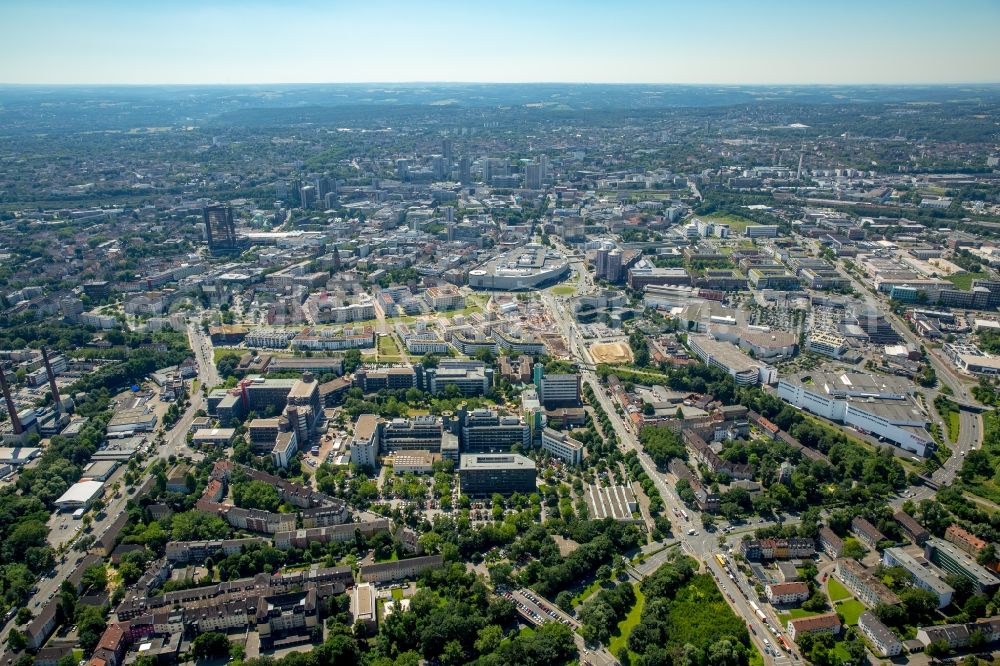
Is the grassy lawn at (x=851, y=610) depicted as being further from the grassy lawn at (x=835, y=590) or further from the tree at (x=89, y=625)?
the tree at (x=89, y=625)

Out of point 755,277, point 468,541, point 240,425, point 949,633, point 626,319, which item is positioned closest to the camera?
point 949,633

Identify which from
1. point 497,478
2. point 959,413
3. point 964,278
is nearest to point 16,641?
point 497,478

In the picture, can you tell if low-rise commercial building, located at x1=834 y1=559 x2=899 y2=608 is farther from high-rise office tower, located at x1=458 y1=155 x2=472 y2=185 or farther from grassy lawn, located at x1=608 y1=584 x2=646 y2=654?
high-rise office tower, located at x1=458 y1=155 x2=472 y2=185

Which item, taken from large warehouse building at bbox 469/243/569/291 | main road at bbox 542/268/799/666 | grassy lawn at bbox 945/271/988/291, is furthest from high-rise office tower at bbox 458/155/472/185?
grassy lawn at bbox 945/271/988/291

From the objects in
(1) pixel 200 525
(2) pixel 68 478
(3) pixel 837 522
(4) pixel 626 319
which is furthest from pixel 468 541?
(4) pixel 626 319

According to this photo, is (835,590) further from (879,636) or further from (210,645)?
(210,645)

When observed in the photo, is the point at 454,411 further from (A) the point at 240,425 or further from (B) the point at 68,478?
(B) the point at 68,478

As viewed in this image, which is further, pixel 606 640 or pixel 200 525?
pixel 200 525

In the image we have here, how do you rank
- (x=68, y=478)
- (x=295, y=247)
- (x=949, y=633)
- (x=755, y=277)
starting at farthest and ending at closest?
(x=295, y=247)
(x=755, y=277)
(x=68, y=478)
(x=949, y=633)
